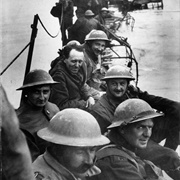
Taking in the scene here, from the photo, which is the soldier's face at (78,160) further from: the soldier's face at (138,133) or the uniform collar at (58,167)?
the soldier's face at (138,133)

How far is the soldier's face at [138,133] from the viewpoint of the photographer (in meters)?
2.37

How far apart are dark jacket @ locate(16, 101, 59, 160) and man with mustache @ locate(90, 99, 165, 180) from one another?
19.3 inches

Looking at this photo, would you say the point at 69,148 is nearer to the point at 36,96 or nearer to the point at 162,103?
the point at 36,96

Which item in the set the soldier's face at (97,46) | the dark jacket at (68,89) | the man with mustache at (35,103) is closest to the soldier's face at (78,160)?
the man with mustache at (35,103)

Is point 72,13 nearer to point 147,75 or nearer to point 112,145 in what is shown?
point 147,75

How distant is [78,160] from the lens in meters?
1.85

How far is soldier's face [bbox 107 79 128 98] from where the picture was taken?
3.21 metres

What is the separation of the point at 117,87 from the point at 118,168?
45.8 inches

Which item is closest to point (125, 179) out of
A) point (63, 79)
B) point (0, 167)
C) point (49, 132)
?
point (49, 132)

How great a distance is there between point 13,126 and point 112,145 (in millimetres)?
1224

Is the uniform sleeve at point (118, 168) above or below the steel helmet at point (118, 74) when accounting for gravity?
below

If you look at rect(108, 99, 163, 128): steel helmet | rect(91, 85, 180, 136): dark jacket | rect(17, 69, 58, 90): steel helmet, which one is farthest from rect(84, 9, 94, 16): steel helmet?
rect(108, 99, 163, 128): steel helmet

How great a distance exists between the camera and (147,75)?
367cm

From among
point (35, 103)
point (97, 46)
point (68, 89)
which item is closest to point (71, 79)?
point (68, 89)
